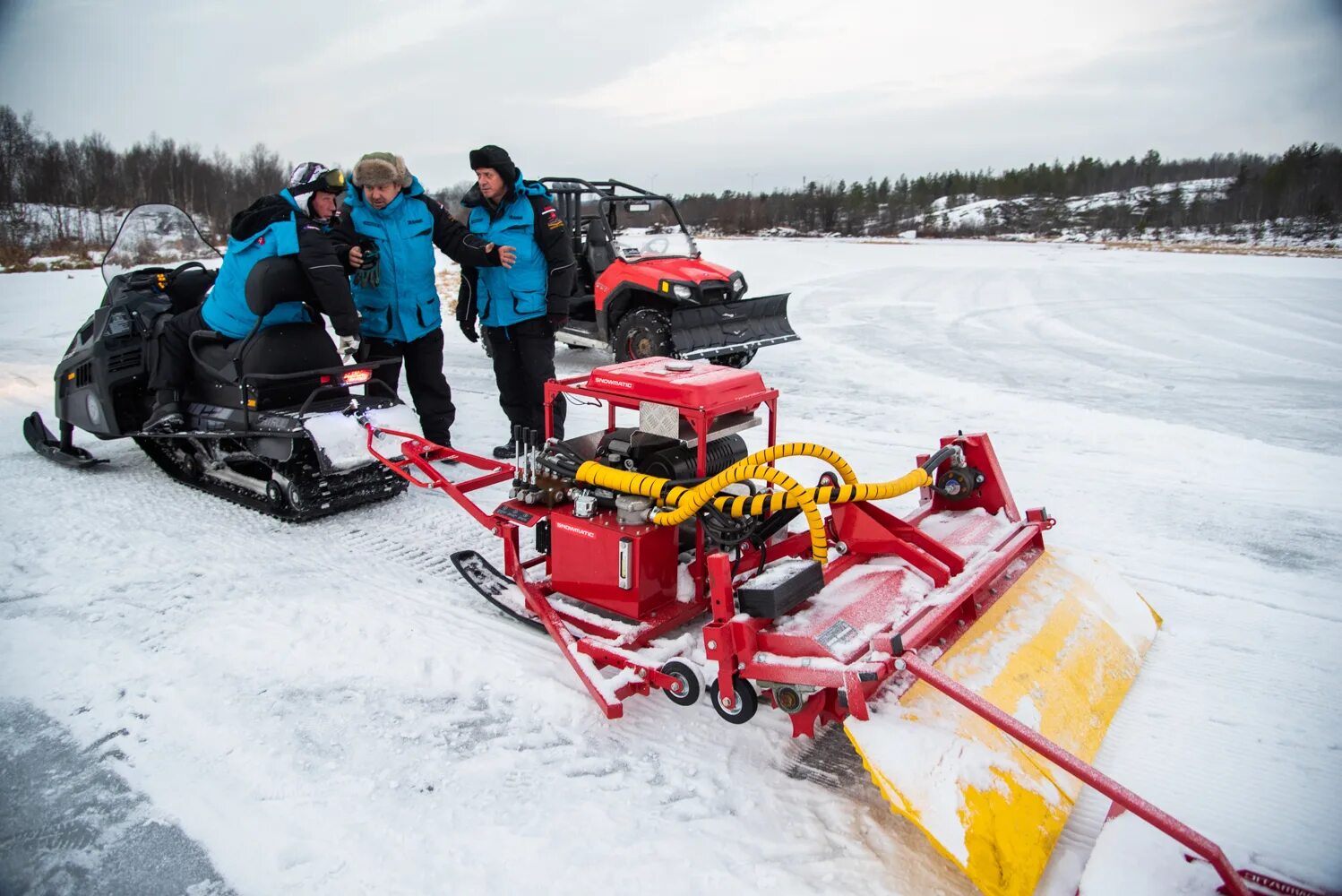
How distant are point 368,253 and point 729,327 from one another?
4.02 m

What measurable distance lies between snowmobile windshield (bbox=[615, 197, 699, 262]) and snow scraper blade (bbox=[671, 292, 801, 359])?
1109 mm

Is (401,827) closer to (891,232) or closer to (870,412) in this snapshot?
(870,412)

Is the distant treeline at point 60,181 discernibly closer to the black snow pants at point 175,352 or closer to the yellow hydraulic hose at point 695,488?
the black snow pants at point 175,352

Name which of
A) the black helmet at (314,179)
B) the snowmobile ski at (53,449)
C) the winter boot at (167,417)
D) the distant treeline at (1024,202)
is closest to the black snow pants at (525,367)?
the black helmet at (314,179)

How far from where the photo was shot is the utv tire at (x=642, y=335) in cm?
791

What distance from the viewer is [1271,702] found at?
118 inches

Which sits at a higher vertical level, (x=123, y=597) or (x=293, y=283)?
(x=293, y=283)

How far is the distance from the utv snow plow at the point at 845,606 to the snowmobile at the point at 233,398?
0.88 meters


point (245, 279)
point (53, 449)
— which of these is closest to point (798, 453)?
point (245, 279)

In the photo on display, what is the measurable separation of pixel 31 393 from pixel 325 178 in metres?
4.51

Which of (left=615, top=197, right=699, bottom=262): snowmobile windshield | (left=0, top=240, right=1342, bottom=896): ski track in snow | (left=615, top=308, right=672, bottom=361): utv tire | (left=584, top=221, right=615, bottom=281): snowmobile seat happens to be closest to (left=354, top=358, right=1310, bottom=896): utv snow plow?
(left=0, top=240, right=1342, bottom=896): ski track in snow

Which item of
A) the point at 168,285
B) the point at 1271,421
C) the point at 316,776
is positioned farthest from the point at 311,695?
the point at 1271,421

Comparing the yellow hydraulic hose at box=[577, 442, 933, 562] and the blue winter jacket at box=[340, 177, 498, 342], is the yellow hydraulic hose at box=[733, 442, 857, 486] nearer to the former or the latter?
the yellow hydraulic hose at box=[577, 442, 933, 562]

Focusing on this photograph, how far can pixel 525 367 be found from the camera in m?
5.64
